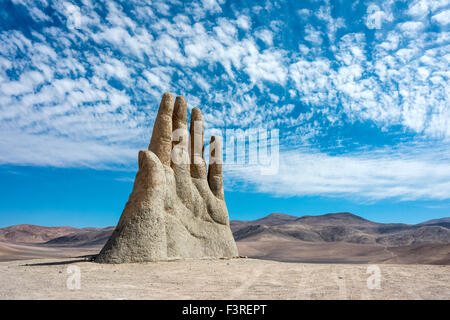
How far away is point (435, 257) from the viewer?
991 inches

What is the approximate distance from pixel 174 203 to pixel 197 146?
4.65 meters

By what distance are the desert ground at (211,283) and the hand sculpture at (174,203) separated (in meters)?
1.10

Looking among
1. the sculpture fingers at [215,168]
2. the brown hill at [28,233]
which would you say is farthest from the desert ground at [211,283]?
the brown hill at [28,233]

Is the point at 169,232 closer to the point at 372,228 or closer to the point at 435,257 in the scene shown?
the point at 435,257

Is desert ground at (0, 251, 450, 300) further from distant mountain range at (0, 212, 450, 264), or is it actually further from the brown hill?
the brown hill

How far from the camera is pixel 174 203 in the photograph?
14.9 metres

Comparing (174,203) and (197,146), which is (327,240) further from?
(174,203)

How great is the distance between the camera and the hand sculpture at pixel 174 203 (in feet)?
39.8

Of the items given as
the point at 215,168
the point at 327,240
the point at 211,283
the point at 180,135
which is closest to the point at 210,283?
the point at 211,283

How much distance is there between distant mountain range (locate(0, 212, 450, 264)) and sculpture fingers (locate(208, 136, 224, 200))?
16669 millimetres
